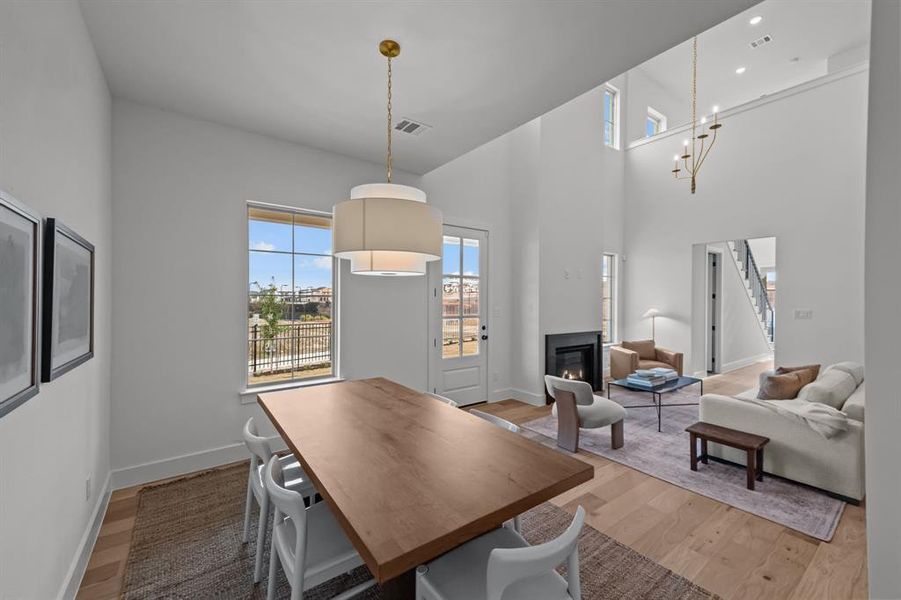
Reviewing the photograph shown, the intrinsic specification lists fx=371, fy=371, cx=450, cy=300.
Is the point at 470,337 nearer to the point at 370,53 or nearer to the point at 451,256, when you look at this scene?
the point at 451,256

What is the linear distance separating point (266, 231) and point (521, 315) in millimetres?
3265

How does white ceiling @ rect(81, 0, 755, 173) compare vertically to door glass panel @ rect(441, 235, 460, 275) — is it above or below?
above

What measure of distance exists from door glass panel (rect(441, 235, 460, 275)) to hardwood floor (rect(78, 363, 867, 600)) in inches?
109

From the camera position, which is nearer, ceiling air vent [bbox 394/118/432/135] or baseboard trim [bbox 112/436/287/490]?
baseboard trim [bbox 112/436/287/490]

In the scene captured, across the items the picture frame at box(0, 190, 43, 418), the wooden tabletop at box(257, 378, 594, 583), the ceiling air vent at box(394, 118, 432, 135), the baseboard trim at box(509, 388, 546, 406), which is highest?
the ceiling air vent at box(394, 118, 432, 135)

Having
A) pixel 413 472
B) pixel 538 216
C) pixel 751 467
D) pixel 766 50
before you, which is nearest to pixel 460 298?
pixel 538 216

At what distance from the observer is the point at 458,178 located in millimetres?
4637

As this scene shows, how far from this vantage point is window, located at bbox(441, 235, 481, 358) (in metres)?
4.60

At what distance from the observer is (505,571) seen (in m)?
0.94

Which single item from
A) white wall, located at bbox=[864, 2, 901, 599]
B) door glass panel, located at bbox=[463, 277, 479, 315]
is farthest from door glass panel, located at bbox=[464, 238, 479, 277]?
white wall, located at bbox=[864, 2, 901, 599]

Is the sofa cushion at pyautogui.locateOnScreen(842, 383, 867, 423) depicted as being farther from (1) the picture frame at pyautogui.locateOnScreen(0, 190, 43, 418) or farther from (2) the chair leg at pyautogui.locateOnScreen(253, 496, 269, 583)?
(1) the picture frame at pyautogui.locateOnScreen(0, 190, 43, 418)

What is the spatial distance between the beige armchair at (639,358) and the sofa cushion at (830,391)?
2.32 m

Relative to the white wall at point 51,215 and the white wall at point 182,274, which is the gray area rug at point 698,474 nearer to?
the white wall at point 182,274

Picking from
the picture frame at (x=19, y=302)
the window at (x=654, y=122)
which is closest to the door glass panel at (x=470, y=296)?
the picture frame at (x=19, y=302)
